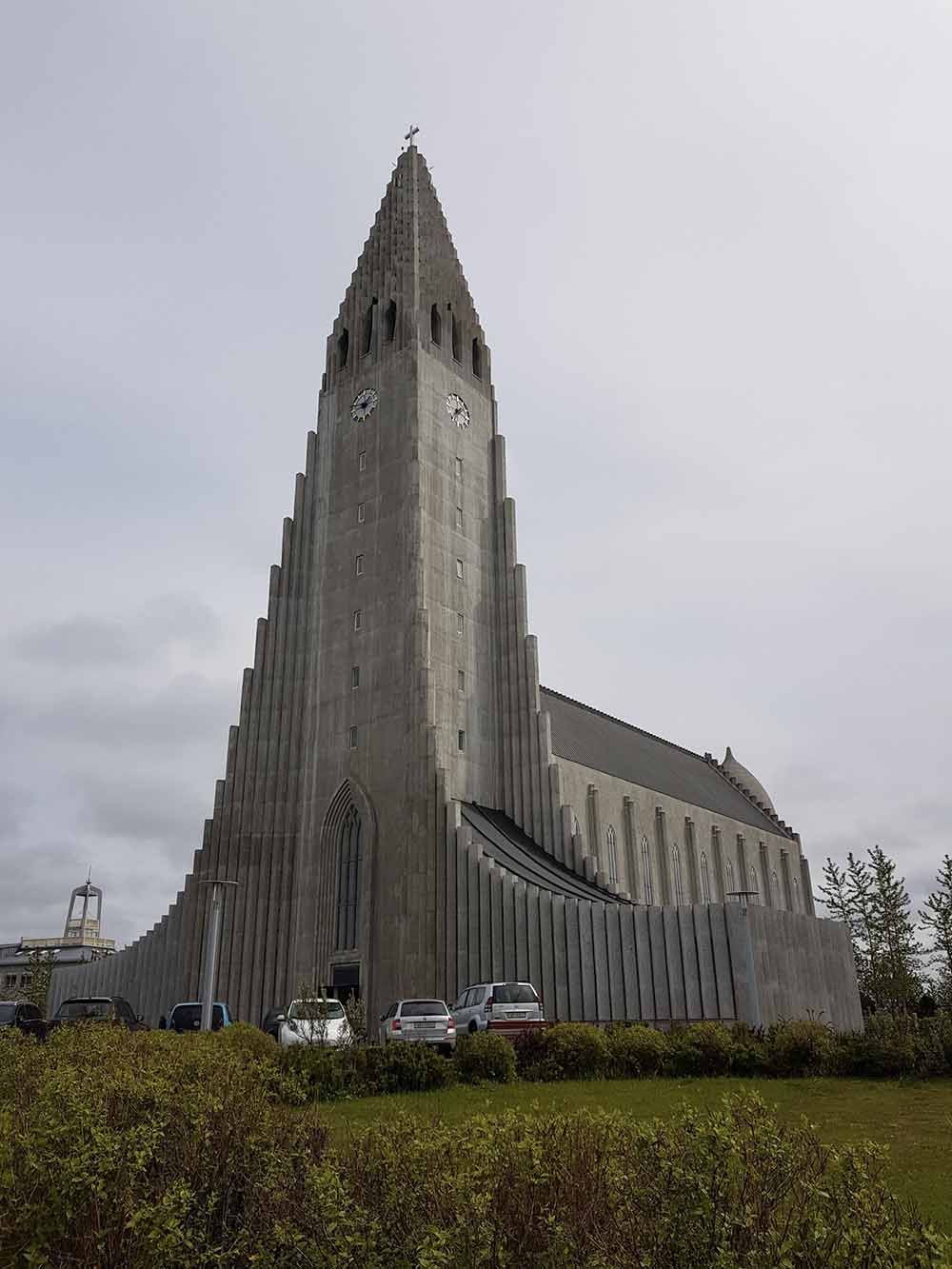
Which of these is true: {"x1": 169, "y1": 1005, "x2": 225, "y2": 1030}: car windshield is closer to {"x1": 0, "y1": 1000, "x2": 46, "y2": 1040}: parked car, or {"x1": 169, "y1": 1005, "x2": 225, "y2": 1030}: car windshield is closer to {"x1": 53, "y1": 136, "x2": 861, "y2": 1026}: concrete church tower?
{"x1": 0, "y1": 1000, "x2": 46, "y2": 1040}: parked car

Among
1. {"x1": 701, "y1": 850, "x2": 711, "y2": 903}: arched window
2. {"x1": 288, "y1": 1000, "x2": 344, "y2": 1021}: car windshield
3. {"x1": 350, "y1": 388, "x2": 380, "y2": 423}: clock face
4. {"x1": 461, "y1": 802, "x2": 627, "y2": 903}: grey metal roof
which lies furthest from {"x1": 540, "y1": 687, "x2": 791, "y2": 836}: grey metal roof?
{"x1": 288, "y1": 1000, "x2": 344, "y2": 1021}: car windshield

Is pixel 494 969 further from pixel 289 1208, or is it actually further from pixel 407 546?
pixel 289 1208

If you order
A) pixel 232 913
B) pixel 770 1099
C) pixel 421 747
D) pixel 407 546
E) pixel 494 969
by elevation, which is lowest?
pixel 770 1099

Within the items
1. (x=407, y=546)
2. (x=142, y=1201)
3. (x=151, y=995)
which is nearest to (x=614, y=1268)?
(x=142, y=1201)

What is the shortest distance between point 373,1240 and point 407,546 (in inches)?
1623

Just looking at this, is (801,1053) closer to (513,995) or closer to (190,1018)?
(513,995)

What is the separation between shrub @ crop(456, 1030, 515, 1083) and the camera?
18250 mm

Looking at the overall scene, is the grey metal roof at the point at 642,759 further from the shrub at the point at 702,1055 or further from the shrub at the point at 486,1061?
the shrub at the point at 486,1061

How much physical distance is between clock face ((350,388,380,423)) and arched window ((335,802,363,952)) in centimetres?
2022

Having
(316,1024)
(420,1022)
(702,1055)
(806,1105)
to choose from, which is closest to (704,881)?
(420,1022)

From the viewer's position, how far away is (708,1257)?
507 centimetres

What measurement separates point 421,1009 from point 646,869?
33.9 meters

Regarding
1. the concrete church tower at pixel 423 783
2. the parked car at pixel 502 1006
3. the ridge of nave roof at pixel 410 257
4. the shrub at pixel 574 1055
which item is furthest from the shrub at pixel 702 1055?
the ridge of nave roof at pixel 410 257

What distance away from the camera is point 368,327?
54.9 meters
